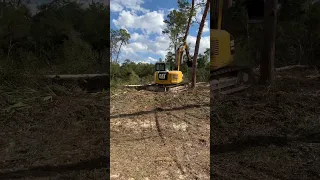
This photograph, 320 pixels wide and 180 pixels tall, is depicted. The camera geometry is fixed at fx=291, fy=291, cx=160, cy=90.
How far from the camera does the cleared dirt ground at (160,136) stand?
3.08m

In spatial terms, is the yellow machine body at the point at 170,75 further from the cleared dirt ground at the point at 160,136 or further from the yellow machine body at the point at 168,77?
the cleared dirt ground at the point at 160,136

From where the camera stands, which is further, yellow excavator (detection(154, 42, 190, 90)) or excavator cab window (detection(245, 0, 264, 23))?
yellow excavator (detection(154, 42, 190, 90))

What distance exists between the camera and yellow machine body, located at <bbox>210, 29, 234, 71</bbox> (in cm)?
404

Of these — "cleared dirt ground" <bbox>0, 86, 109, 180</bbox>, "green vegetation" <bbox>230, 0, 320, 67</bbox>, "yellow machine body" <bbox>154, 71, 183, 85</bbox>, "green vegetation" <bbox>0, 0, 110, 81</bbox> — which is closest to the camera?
"cleared dirt ground" <bbox>0, 86, 109, 180</bbox>

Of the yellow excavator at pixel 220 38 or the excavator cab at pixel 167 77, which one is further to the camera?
the excavator cab at pixel 167 77

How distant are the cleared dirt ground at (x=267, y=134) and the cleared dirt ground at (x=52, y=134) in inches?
56.4

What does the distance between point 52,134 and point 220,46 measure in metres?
2.82

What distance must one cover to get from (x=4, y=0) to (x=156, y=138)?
821 centimetres

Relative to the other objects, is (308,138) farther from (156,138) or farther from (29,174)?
(29,174)

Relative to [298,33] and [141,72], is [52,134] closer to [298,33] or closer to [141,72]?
[298,33]

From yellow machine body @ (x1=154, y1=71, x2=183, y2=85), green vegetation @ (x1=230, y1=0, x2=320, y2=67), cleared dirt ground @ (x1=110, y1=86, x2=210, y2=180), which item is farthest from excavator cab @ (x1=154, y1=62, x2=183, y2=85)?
green vegetation @ (x1=230, y1=0, x2=320, y2=67)

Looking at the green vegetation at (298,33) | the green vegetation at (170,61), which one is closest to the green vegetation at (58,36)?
the green vegetation at (170,61)

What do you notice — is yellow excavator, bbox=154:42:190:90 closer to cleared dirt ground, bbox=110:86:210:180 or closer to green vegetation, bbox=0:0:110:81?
cleared dirt ground, bbox=110:86:210:180

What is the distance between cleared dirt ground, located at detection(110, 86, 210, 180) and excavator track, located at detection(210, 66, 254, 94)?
56cm
